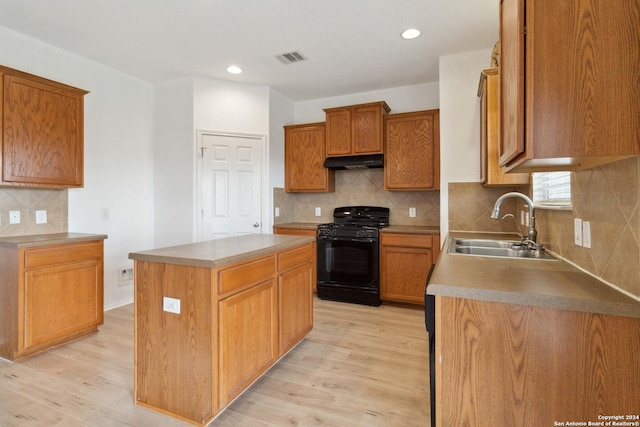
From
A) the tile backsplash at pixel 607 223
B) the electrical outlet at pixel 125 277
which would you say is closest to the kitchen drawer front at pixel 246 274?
the tile backsplash at pixel 607 223

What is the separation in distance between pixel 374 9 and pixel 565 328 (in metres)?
2.48

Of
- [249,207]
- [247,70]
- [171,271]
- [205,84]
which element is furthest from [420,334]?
[205,84]

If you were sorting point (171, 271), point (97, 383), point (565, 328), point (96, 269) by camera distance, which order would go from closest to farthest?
point (565, 328)
point (171, 271)
point (97, 383)
point (96, 269)

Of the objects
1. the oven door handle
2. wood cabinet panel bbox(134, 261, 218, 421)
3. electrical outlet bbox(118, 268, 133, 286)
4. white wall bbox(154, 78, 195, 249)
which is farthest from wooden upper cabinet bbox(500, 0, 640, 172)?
electrical outlet bbox(118, 268, 133, 286)

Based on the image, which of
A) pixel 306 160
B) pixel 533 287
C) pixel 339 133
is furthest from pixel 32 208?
pixel 533 287

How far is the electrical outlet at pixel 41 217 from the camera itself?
2.98 metres

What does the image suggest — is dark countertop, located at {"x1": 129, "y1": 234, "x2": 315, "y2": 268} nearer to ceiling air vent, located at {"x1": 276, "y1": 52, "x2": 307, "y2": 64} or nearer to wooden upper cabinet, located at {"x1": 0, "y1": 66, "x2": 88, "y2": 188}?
wooden upper cabinet, located at {"x1": 0, "y1": 66, "x2": 88, "y2": 188}

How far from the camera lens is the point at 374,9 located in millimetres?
2521

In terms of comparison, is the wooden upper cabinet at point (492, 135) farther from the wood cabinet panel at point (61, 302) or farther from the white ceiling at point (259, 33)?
the wood cabinet panel at point (61, 302)

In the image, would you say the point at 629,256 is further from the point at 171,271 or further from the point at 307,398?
the point at 171,271

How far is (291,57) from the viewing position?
337cm

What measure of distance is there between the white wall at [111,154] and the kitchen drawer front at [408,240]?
116 inches

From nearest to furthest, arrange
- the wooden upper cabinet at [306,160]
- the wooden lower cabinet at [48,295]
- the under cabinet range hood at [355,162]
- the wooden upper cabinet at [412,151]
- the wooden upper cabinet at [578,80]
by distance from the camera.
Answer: the wooden upper cabinet at [578,80], the wooden lower cabinet at [48,295], the wooden upper cabinet at [412,151], the under cabinet range hood at [355,162], the wooden upper cabinet at [306,160]

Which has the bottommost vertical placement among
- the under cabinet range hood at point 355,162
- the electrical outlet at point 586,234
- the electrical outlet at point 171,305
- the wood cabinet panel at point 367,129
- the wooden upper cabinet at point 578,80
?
the electrical outlet at point 171,305
